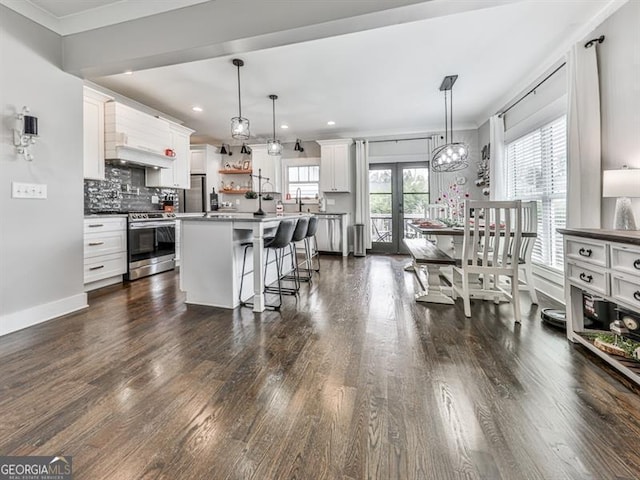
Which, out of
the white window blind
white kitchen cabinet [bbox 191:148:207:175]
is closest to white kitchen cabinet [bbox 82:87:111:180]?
white kitchen cabinet [bbox 191:148:207:175]

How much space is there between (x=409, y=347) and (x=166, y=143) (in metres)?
4.79

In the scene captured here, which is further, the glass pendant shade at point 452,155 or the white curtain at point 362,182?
the white curtain at point 362,182

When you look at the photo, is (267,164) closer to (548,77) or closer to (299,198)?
(299,198)

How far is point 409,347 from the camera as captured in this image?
2.02 m

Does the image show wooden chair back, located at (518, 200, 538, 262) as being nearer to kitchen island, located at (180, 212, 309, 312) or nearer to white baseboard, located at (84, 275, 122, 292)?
kitchen island, located at (180, 212, 309, 312)

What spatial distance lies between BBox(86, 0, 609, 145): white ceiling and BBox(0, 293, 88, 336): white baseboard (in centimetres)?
281

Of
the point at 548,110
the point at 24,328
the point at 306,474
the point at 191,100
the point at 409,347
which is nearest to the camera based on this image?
the point at 306,474

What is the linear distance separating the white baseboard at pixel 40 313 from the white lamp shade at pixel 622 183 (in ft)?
15.0

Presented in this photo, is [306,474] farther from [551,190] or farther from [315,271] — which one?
[551,190]

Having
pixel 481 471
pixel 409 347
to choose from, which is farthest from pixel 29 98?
pixel 481 471

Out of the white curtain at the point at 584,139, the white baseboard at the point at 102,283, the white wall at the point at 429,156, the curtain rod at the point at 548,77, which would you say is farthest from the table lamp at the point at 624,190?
the white baseboard at the point at 102,283

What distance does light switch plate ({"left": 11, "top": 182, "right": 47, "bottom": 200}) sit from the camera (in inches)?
92.0

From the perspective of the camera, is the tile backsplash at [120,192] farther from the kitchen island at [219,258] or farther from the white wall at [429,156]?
the white wall at [429,156]

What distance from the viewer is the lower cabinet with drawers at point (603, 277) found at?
1.55m
